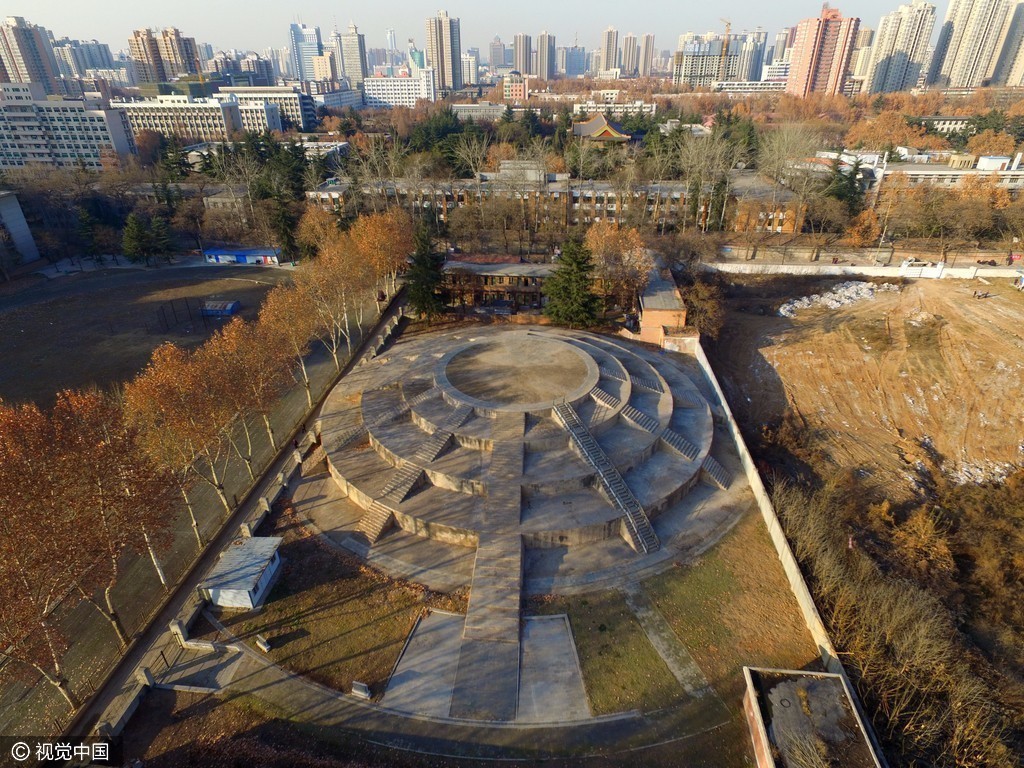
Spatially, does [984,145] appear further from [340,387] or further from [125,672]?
[125,672]

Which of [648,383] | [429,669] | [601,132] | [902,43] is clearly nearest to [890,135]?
[601,132]

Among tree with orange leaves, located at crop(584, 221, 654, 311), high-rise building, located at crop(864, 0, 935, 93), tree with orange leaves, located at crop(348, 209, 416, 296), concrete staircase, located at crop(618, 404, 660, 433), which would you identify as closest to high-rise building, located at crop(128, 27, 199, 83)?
tree with orange leaves, located at crop(348, 209, 416, 296)

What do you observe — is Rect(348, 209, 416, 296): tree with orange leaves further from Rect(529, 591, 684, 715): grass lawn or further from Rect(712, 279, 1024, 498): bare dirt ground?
Rect(529, 591, 684, 715): grass lawn

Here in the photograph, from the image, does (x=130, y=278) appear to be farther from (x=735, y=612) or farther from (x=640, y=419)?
(x=735, y=612)

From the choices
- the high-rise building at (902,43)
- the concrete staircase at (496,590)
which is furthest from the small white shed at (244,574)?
the high-rise building at (902,43)

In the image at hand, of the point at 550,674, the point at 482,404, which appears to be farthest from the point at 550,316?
the point at 550,674
